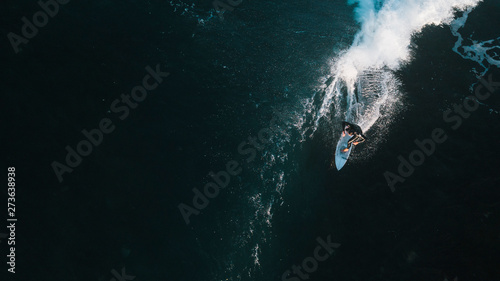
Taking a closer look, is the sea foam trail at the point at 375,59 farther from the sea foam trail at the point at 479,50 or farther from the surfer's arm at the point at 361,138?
the sea foam trail at the point at 479,50

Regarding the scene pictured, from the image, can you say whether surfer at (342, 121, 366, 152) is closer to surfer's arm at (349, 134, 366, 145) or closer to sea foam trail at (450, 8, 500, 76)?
surfer's arm at (349, 134, 366, 145)

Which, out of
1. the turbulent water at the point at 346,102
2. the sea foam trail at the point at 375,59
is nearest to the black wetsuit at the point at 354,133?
the turbulent water at the point at 346,102

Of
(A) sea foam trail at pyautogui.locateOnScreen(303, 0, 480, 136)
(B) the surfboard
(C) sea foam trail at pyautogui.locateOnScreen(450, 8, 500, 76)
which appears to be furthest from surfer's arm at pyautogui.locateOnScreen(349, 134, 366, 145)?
(C) sea foam trail at pyautogui.locateOnScreen(450, 8, 500, 76)

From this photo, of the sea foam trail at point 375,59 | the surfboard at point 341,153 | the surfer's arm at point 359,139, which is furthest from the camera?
the sea foam trail at point 375,59

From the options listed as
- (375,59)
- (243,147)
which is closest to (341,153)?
(243,147)

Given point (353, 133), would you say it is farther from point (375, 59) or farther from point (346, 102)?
point (375, 59)
